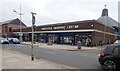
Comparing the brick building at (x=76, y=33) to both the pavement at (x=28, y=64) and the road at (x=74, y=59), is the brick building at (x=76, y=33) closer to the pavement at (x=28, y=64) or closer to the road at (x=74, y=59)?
the road at (x=74, y=59)

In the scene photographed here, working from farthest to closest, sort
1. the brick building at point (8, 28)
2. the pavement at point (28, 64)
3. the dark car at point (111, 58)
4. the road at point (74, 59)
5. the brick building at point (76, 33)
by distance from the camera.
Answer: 1. the brick building at point (8, 28)
2. the brick building at point (76, 33)
3. the road at point (74, 59)
4. the pavement at point (28, 64)
5. the dark car at point (111, 58)

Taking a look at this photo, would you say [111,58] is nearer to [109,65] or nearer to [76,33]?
[109,65]

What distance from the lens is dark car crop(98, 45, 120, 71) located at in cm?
934

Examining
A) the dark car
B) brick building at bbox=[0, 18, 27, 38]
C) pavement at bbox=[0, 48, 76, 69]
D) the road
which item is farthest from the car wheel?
brick building at bbox=[0, 18, 27, 38]

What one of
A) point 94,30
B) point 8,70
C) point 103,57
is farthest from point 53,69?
point 94,30

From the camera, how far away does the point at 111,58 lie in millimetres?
9508

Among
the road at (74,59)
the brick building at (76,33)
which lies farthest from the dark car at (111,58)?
the brick building at (76,33)

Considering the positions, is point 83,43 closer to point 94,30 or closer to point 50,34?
point 94,30

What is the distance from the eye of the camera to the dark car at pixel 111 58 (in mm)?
9336

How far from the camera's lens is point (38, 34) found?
156 feet

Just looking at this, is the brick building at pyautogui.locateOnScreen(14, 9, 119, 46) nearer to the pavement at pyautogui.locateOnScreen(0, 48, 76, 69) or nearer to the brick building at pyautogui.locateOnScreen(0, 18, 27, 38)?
the brick building at pyautogui.locateOnScreen(0, 18, 27, 38)

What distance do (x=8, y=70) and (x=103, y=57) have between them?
5.19 meters

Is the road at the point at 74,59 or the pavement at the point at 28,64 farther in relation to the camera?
the road at the point at 74,59

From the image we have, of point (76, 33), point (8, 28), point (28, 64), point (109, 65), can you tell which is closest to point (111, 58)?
point (109, 65)
